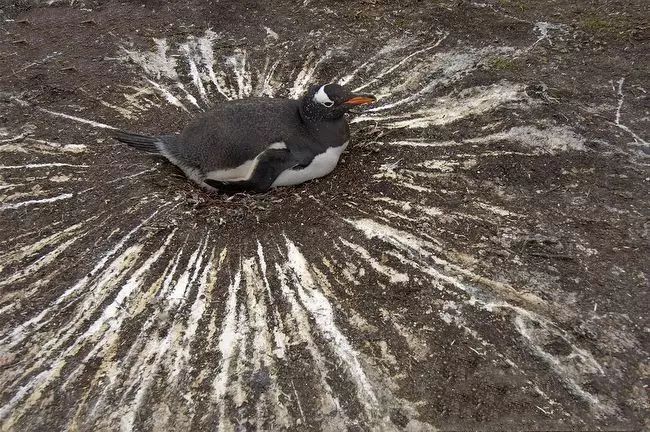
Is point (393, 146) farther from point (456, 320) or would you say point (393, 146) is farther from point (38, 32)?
point (38, 32)

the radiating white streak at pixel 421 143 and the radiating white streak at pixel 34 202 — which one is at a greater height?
the radiating white streak at pixel 34 202

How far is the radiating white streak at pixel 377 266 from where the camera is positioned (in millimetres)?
4383

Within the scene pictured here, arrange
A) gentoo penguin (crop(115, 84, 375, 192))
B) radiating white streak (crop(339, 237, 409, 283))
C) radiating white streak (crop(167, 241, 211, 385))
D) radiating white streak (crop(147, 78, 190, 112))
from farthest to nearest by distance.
A: radiating white streak (crop(147, 78, 190, 112)) → gentoo penguin (crop(115, 84, 375, 192)) → radiating white streak (crop(339, 237, 409, 283)) → radiating white streak (crop(167, 241, 211, 385))

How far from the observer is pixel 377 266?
450 cm

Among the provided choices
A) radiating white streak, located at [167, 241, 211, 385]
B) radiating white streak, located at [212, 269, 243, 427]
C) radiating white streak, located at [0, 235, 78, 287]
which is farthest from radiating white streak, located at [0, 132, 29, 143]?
radiating white streak, located at [212, 269, 243, 427]

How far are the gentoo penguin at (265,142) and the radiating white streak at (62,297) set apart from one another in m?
0.73

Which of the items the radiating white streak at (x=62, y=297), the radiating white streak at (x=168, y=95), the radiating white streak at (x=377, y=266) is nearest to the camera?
the radiating white streak at (x=62, y=297)

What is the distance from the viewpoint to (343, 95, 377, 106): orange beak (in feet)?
16.9

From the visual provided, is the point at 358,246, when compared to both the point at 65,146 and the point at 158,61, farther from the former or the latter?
the point at 158,61

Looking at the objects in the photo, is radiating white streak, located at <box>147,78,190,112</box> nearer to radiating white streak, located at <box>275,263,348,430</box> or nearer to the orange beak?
the orange beak

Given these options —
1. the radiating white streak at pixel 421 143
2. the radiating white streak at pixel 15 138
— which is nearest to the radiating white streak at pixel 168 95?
the radiating white streak at pixel 15 138

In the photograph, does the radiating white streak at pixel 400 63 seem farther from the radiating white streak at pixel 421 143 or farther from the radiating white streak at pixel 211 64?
the radiating white streak at pixel 211 64

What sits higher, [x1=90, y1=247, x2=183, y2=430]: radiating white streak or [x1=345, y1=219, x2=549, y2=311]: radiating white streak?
[x1=90, y1=247, x2=183, y2=430]: radiating white streak

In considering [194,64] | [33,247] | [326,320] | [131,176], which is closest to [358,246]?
[326,320]
